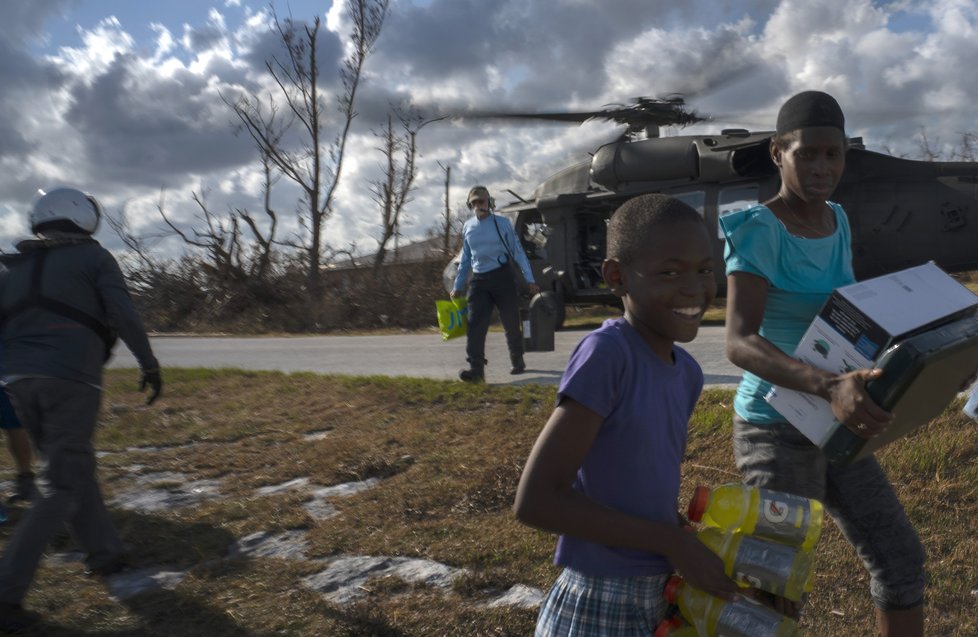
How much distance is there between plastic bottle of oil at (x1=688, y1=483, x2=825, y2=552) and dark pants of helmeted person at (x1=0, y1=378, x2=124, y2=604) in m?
3.45

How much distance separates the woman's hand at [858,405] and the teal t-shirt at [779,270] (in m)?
0.37

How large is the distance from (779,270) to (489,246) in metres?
6.42

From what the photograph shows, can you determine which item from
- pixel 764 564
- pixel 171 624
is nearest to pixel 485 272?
pixel 171 624

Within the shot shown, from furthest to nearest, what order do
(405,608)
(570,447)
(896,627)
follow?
(405,608)
(896,627)
(570,447)

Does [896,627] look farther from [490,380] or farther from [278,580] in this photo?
[490,380]

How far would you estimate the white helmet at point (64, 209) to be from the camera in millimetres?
4895

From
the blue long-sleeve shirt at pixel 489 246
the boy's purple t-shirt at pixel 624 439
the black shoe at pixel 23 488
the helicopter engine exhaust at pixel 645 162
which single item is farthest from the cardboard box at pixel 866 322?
the helicopter engine exhaust at pixel 645 162

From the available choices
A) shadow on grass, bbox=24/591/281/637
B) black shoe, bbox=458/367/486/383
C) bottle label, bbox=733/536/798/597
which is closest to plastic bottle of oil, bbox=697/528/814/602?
bottle label, bbox=733/536/798/597

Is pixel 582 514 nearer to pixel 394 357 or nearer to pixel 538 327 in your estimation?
pixel 538 327

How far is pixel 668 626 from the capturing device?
2096 mm

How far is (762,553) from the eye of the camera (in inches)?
80.3

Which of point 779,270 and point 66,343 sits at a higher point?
point 779,270

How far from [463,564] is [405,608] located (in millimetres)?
533

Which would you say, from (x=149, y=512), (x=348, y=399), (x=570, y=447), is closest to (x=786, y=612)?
(x=570, y=447)
